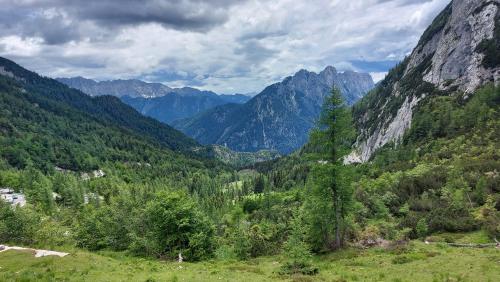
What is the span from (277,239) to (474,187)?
41958mm

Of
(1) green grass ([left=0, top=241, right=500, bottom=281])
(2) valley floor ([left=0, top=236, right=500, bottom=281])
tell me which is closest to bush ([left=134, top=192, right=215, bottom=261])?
(2) valley floor ([left=0, top=236, right=500, bottom=281])

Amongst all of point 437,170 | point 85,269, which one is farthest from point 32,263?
point 437,170

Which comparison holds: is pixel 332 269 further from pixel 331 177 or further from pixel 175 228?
pixel 175 228

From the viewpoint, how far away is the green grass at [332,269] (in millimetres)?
28344

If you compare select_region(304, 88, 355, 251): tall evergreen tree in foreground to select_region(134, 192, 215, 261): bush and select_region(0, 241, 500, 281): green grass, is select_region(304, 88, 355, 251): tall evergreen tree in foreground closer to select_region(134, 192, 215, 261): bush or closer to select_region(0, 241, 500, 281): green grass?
select_region(0, 241, 500, 281): green grass

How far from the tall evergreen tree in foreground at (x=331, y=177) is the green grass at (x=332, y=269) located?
21.8 ft

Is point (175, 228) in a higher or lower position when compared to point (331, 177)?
lower

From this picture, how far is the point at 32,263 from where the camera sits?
3528cm

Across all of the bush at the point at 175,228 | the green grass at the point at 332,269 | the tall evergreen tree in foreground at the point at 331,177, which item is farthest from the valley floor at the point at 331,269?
the bush at the point at 175,228

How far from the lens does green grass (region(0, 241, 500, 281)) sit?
28.3 meters

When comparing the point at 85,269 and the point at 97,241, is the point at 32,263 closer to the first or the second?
the point at 85,269

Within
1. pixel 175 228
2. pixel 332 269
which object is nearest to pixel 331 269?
pixel 332 269

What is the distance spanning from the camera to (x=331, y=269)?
114 ft

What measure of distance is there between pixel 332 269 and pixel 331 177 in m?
13.1
